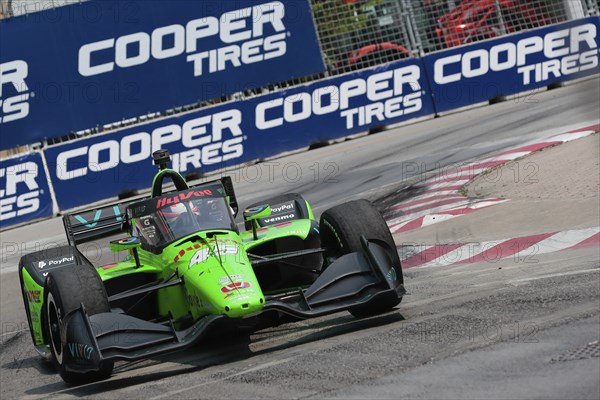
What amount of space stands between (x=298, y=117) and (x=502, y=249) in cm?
751

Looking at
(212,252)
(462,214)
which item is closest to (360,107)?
(462,214)

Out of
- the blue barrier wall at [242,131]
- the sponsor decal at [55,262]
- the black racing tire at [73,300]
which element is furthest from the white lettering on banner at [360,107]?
the black racing tire at [73,300]

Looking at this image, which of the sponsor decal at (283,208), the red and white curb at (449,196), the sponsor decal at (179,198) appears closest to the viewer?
the sponsor decal at (179,198)

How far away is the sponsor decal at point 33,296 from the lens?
7.73 metres

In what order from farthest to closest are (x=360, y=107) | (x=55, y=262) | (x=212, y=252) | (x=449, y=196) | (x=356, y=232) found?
1. (x=360, y=107)
2. (x=449, y=196)
3. (x=55, y=262)
4. (x=356, y=232)
5. (x=212, y=252)

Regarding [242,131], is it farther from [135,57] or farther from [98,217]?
[98,217]

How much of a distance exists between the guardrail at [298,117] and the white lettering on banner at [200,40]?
733mm

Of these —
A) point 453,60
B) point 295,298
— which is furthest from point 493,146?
point 295,298

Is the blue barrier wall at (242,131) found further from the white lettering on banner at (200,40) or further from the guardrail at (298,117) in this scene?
the white lettering on banner at (200,40)

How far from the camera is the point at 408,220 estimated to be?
10.6 meters

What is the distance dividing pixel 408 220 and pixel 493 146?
9.61 feet

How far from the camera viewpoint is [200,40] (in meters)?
15.7

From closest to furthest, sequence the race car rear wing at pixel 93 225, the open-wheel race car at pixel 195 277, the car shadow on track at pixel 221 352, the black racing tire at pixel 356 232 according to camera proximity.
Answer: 1. the open-wheel race car at pixel 195 277
2. the car shadow on track at pixel 221 352
3. the black racing tire at pixel 356 232
4. the race car rear wing at pixel 93 225

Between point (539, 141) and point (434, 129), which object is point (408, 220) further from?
point (434, 129)
